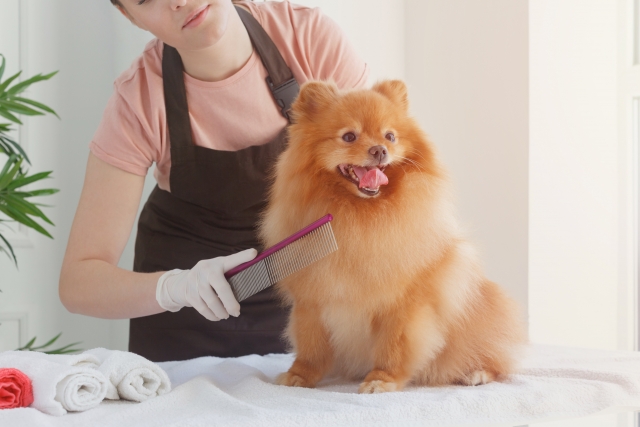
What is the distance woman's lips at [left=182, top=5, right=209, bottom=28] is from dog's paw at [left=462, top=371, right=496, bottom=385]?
1144mm

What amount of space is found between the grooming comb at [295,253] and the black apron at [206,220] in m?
0.68

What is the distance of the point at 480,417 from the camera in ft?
3.75

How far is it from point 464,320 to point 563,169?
6.76 feet

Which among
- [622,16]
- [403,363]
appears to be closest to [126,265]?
[403,363]

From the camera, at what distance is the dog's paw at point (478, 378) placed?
1396 millimetres

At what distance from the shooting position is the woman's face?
5.45ft

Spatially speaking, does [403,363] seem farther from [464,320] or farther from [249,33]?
[249,33]

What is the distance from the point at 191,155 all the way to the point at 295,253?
783mm

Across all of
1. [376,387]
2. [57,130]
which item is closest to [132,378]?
[376,387]

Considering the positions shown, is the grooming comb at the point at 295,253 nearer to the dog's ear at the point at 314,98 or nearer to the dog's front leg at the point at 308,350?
the dog's front leg at the point at 308,350

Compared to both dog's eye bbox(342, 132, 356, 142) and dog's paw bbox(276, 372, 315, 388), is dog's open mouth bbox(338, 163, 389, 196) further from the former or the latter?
dog's paw bbox(276, 372, 315, 388)

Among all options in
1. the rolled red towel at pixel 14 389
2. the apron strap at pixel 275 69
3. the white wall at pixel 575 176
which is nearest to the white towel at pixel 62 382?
the rolled red towel at pixel 14 389

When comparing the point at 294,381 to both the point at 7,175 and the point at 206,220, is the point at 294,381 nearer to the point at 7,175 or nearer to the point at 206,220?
the point at 206,220

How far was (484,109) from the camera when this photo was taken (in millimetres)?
3303
